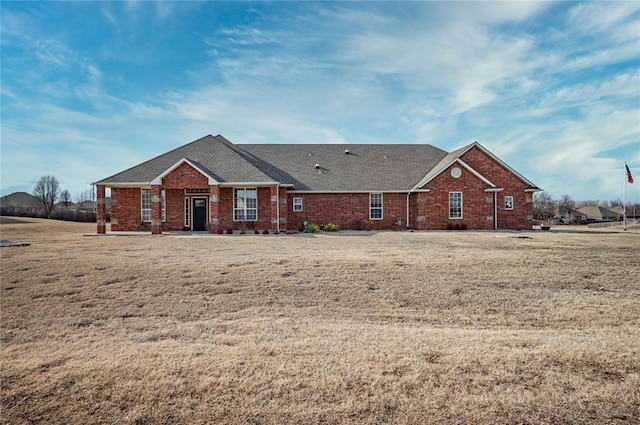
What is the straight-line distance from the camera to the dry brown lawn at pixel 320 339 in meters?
4.45

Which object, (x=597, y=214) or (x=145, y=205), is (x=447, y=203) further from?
(x=597, y=214)

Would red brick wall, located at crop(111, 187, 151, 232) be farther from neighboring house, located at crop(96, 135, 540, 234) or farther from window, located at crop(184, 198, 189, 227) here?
window, located at crop(184, 198, 189, 227)

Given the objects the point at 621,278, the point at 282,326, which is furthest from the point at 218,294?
the point at 621,278

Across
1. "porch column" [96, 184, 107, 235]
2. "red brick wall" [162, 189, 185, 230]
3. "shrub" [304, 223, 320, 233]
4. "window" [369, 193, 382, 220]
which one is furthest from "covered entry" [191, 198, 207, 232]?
"window" [369, 193, 382, 220]

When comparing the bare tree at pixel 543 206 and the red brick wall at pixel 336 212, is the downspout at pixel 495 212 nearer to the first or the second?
the red brick wall at pixel 336 212

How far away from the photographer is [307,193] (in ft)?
88.3

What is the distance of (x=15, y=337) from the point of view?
7.13m

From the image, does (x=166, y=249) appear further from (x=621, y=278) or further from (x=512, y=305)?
(x=621, y=278)

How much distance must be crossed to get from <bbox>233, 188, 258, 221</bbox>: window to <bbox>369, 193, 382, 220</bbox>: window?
7738 millimetres

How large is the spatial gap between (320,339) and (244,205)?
1964 centimetres

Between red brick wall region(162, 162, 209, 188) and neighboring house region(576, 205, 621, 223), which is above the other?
red brick wall region(162, 162, 209, 188)

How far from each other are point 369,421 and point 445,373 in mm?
1481

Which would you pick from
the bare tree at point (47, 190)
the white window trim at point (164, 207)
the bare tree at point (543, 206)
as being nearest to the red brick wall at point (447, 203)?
the white window trim at point (164, 207)

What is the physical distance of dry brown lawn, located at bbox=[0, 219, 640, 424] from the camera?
445 centimetres
